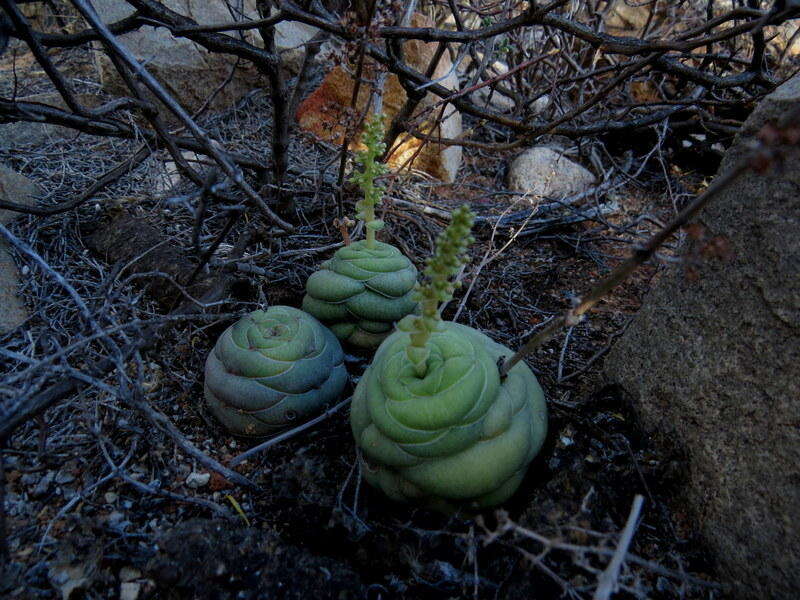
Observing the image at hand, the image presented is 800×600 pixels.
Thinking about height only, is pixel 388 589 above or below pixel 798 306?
below

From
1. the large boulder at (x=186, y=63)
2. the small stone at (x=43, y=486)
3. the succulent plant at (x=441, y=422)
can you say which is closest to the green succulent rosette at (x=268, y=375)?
the succulent plant at (x=441, y=422)

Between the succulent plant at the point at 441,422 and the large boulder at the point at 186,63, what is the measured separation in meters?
2.53

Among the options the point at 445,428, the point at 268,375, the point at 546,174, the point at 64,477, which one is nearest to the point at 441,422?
the point at 445,428

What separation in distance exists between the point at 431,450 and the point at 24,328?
138cm

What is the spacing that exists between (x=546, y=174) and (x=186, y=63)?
7.39ft

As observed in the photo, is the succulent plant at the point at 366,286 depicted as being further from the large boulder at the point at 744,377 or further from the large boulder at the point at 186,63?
the large boulder at the point at 186,63

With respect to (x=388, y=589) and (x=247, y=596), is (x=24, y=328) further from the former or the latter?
(x=388, y=589)

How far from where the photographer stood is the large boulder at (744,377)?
102cm

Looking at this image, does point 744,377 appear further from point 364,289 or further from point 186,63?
point 186,63

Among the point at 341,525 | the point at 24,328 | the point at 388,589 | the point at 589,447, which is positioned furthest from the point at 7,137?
the point at 589,447

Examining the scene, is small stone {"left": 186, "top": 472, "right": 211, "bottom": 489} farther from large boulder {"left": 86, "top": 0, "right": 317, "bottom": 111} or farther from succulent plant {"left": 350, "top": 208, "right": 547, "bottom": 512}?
large boulder {"left": 86, "top": 0, "right": 317, "bottom": 111}

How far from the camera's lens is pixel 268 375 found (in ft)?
4.60

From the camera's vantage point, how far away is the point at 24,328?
64.3 inches

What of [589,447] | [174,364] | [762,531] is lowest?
[174,364]
